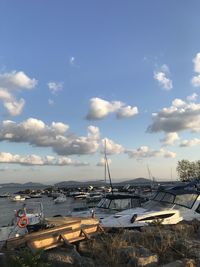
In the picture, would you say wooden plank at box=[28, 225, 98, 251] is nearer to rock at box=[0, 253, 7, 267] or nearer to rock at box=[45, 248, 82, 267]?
rock at box=[45, 248, 82, 267]

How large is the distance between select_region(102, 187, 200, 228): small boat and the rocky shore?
3.19 meters

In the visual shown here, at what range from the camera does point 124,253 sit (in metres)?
11.6

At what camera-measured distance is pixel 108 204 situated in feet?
79.5

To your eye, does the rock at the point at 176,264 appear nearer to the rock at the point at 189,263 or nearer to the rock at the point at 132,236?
the rock at the point at 189,263

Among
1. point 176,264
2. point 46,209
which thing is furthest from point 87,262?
point 46,209

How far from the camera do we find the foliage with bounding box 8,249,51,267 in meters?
10.3

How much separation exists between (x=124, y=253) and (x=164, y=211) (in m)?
7.28

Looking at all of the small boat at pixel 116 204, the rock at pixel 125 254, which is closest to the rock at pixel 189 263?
the rock at pixel 125 254

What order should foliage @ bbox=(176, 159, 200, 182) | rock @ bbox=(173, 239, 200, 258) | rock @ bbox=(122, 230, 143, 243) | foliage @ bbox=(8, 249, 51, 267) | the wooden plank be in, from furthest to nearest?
foliage @ bbox=(176, 159, 200, 182) → rock @ bbox=(122, 230, 143, 243) → rock @ bbox=(173, 239, 200, 258) → the wooden plank → foliage @ bbox=(8, 249, 51, 267)

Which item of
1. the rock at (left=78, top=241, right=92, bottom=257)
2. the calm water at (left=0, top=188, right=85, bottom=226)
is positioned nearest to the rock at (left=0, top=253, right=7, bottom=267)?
the rock at (left=78, top=241, right=92, bottom=257)

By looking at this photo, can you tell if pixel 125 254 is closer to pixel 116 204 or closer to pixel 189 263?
pixel 189 263

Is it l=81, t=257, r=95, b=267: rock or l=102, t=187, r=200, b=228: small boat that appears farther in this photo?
l=102, t=187, r=200, b=228: small boat

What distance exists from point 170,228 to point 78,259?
19.7 ft

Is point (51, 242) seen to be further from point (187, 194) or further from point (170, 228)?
point (187, 194)
